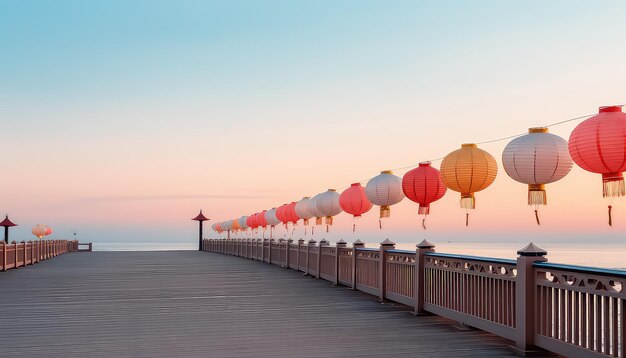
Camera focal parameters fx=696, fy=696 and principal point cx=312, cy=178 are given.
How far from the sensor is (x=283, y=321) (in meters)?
10.9

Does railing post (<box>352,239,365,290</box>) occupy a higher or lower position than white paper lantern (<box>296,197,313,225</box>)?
lower

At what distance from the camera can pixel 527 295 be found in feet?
25.7

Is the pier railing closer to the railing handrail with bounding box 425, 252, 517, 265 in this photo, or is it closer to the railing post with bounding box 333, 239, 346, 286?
the railing post with bounding box 333, 239, 346, 286

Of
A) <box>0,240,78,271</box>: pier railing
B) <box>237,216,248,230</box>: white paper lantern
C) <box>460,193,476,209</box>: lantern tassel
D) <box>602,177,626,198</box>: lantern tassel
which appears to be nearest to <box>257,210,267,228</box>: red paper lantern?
<box>237,216,248,230</box>: white paper lantern

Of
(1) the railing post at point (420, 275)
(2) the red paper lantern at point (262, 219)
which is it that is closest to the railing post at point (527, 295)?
(1) the railing post at point (420, 275)

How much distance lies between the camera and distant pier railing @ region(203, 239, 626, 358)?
21.9ft

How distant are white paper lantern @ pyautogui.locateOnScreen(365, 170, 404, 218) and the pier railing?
1477 cm

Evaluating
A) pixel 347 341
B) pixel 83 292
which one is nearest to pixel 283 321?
pixel 347 341

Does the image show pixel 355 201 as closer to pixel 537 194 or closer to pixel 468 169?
pixel 468 169

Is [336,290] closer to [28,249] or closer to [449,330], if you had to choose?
[449,330]

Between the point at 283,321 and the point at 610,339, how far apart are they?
5503 mm

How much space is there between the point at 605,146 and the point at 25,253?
26406 mm

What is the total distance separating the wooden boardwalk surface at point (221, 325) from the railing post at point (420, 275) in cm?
26

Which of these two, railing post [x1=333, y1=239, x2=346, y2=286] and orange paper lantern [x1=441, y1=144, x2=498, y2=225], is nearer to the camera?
orange paper lantern [x1=441, y1=144, x2=498, y2=225]
